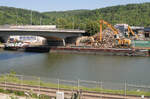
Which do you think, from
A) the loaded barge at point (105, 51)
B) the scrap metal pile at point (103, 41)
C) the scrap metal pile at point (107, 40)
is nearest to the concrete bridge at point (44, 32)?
the scrap metal pile at point (103, 41)

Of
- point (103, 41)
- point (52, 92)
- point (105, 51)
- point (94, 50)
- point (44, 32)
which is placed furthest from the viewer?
point (103, 41)

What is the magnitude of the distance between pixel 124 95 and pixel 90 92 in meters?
1.55

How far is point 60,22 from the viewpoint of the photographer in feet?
237

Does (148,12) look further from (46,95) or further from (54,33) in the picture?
(46,95)

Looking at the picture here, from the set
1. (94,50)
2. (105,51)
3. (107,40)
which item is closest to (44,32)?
(94,50)

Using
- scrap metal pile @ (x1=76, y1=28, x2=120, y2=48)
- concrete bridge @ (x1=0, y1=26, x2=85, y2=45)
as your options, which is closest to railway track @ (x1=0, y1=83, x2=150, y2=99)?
concrete bridge @ (x1=0, y1=26, x2=85, y2=45)

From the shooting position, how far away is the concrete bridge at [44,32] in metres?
32.2

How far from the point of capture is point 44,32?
127ft

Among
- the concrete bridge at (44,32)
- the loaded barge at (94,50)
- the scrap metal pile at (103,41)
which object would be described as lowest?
the loaded barge at (94,50)

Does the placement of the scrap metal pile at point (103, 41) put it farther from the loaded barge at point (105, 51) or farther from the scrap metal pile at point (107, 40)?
the loaded barge at point (105, 51)

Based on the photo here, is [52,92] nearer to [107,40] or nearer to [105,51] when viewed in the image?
[105,51]

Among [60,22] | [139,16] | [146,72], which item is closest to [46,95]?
[146,72]

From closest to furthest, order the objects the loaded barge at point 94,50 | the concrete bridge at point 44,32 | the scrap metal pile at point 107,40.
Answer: the concrete bridge at point 44,32 < the loaded barge at point 94,50 < the scrap metal pile at point 107,40

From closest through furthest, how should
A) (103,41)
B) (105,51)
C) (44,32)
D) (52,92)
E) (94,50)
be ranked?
(52,92) < (44,32) < (105,51) < (94,50) < (103,41)
